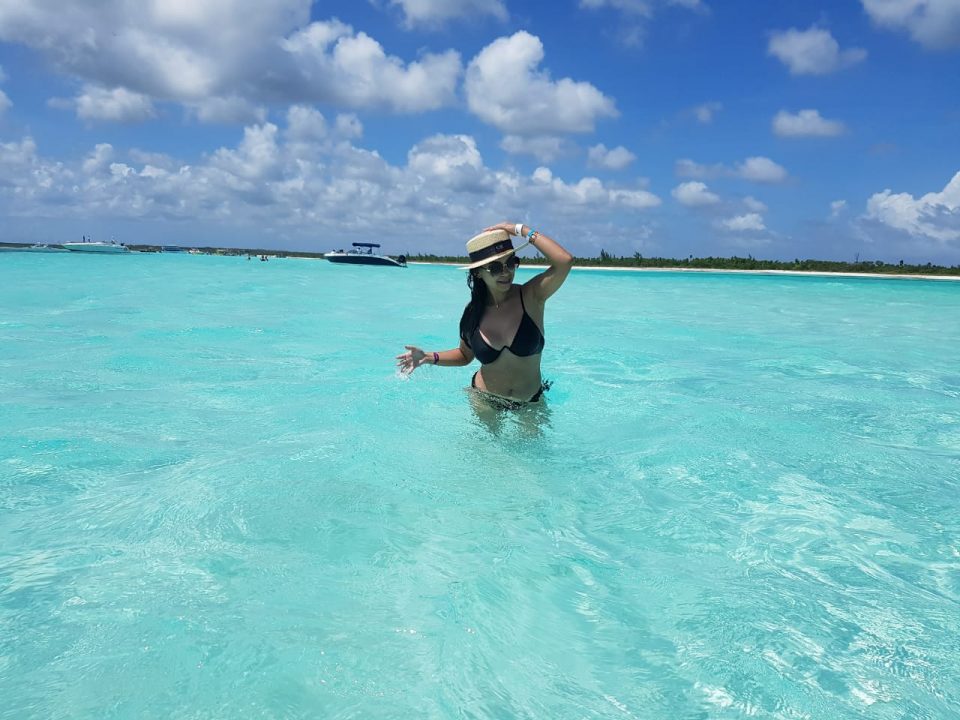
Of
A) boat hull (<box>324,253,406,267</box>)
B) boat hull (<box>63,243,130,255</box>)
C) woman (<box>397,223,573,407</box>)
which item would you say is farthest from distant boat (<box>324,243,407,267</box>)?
woman (<box>397,223,573,407</box>)

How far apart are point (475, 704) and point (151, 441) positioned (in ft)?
12.6

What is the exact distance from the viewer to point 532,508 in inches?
143

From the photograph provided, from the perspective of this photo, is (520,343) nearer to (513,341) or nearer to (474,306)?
(513,341)

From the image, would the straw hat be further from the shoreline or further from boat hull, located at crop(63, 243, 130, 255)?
boat hull, located at crop(63, 243, 130, 255)

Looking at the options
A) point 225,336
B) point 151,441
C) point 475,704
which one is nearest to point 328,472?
point 151,441

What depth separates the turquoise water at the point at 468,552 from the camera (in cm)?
215

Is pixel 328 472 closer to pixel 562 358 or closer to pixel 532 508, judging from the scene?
pixel 532 508

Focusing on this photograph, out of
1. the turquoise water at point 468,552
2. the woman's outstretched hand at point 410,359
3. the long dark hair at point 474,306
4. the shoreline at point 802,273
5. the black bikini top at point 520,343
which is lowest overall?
the turquoise water at point 468,552

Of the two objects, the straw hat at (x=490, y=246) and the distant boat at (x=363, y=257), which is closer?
the straw hat at (x=490, y=246)

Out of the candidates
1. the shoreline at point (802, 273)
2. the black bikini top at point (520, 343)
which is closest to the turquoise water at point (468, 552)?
the black bikini top at point (520, 343)

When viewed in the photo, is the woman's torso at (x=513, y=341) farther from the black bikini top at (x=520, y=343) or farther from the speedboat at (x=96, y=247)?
the speedboat at (x=96, y=247)

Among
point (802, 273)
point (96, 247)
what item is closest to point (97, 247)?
point (96, 247)

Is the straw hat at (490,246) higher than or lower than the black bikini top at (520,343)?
higher

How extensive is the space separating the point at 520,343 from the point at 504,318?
0.70 ft
